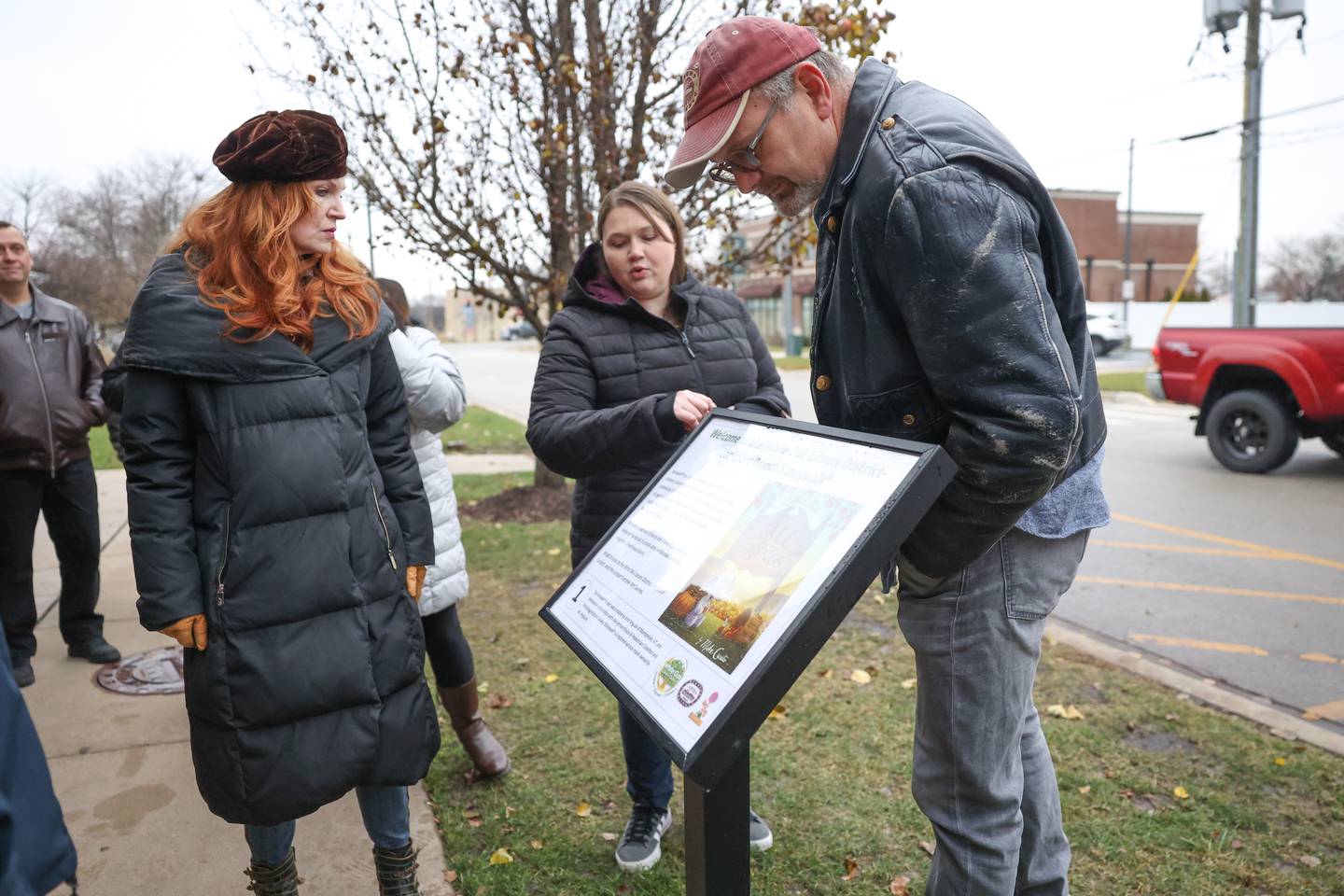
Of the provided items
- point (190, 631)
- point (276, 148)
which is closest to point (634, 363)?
point (276, 148)

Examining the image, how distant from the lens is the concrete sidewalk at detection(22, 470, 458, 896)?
288cm

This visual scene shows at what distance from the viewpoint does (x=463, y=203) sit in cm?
732

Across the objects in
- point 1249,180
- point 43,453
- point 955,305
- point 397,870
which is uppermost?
point 1249,180


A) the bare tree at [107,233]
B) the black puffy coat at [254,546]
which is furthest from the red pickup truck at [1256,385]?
the bare tree at [107,233]

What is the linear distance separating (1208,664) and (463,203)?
5784 mm

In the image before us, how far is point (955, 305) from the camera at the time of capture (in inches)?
63.0

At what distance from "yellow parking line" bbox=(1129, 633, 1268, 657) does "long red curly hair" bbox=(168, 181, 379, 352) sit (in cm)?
444

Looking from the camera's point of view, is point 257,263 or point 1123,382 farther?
point 1123,382

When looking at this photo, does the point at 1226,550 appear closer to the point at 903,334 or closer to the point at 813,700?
the point at 813,700

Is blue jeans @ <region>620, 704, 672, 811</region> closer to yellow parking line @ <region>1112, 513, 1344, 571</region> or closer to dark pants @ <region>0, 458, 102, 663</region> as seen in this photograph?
dark pants @ <region>0, 458, 102, 663</region>

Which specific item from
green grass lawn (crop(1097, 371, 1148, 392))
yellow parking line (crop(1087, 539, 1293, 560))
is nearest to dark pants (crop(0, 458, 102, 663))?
yellow parking line (crop(1087, 539, 1293, 560))

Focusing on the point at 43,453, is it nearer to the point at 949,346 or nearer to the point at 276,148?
the point at 276,148

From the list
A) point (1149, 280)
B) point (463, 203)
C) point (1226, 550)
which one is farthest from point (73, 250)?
point (1149, 280)

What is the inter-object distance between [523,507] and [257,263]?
6054 millimetres
